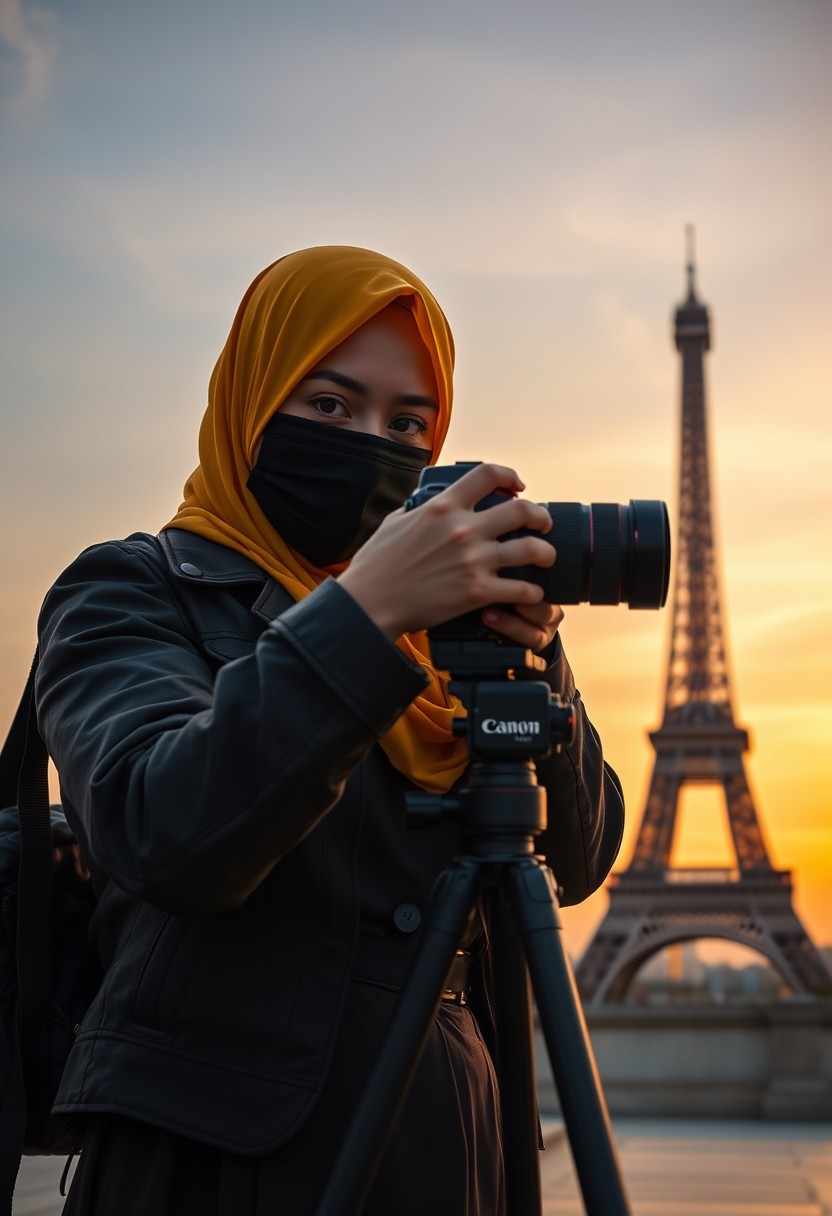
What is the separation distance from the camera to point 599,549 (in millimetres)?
1460

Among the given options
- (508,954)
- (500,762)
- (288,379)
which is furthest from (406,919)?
(288,379)

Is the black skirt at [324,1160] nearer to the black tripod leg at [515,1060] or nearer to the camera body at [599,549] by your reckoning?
the black tripod leg at [515,1060]

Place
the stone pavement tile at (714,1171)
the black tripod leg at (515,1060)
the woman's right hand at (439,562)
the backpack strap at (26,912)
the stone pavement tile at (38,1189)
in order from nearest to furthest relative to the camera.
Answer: the woman's right hand at (439,562) < the black tripod leg at (515,1060) < the backpack strap at (26,912) < the stone pavement tile at (38,1189) < the stone pavement tile at (714,1171)

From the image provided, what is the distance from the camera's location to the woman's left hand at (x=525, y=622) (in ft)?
4.65

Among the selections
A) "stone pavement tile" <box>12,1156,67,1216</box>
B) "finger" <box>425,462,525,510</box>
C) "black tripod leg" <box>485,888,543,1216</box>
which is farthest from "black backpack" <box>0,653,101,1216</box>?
"stone pavement tile" <box>12,1156,67,1216</box>

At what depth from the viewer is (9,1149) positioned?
168 cm

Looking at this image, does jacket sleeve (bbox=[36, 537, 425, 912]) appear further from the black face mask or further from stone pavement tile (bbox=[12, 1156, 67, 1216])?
stone pavement tile (bbox=[12, 1156, 67, 1216])

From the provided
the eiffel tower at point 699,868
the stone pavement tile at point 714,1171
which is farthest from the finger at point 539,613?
the eiffel tower at point 699,868

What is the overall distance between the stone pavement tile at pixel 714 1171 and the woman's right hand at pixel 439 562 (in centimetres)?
397

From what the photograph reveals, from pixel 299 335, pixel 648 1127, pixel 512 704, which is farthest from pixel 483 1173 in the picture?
pixel 648 1127

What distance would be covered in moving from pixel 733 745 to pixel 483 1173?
3282cm

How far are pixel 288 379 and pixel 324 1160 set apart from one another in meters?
0.98

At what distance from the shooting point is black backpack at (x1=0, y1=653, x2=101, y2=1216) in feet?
5.63

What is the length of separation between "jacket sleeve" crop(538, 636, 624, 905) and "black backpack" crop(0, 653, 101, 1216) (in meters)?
0.64
